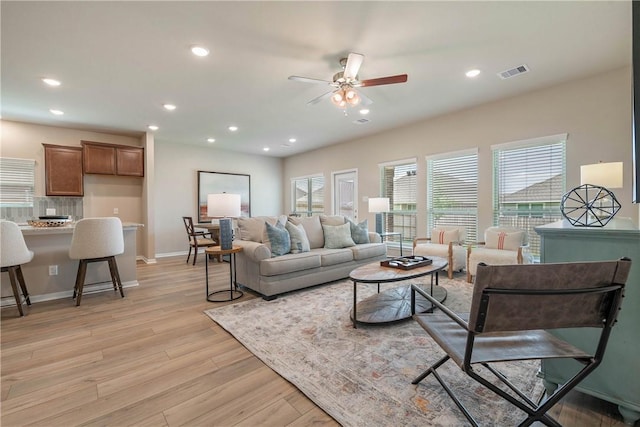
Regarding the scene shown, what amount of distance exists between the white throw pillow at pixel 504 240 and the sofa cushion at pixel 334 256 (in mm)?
2107

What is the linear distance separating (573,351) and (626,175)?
338 cm

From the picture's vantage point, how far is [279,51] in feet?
9.42

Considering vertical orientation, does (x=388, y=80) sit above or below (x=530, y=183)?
above

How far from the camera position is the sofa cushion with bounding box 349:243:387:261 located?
14.3 feet

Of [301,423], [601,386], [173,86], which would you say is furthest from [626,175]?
[173,86]

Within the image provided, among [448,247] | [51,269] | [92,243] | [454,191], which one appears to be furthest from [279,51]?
[51,269]

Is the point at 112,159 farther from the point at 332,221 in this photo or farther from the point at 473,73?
the point at 473,73

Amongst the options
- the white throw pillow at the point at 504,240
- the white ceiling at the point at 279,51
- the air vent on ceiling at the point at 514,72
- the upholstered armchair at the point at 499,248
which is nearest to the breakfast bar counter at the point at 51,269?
the white ceiling at the point at 279,51

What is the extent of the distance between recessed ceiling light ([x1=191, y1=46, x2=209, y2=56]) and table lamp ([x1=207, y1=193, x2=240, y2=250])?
155cm

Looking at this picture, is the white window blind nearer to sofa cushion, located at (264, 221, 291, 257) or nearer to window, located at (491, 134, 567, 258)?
sofa cushion, located at (264, 221, 291, 257)

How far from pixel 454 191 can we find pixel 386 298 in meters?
2.75

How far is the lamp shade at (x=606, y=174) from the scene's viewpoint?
9.12 feet

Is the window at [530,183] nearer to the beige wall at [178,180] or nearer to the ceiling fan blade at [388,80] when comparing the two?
the ceiling fan blade at [388,80]

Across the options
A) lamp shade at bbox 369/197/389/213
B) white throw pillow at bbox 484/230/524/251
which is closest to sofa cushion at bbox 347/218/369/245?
lamp shade at bbox 369/197/389/213
